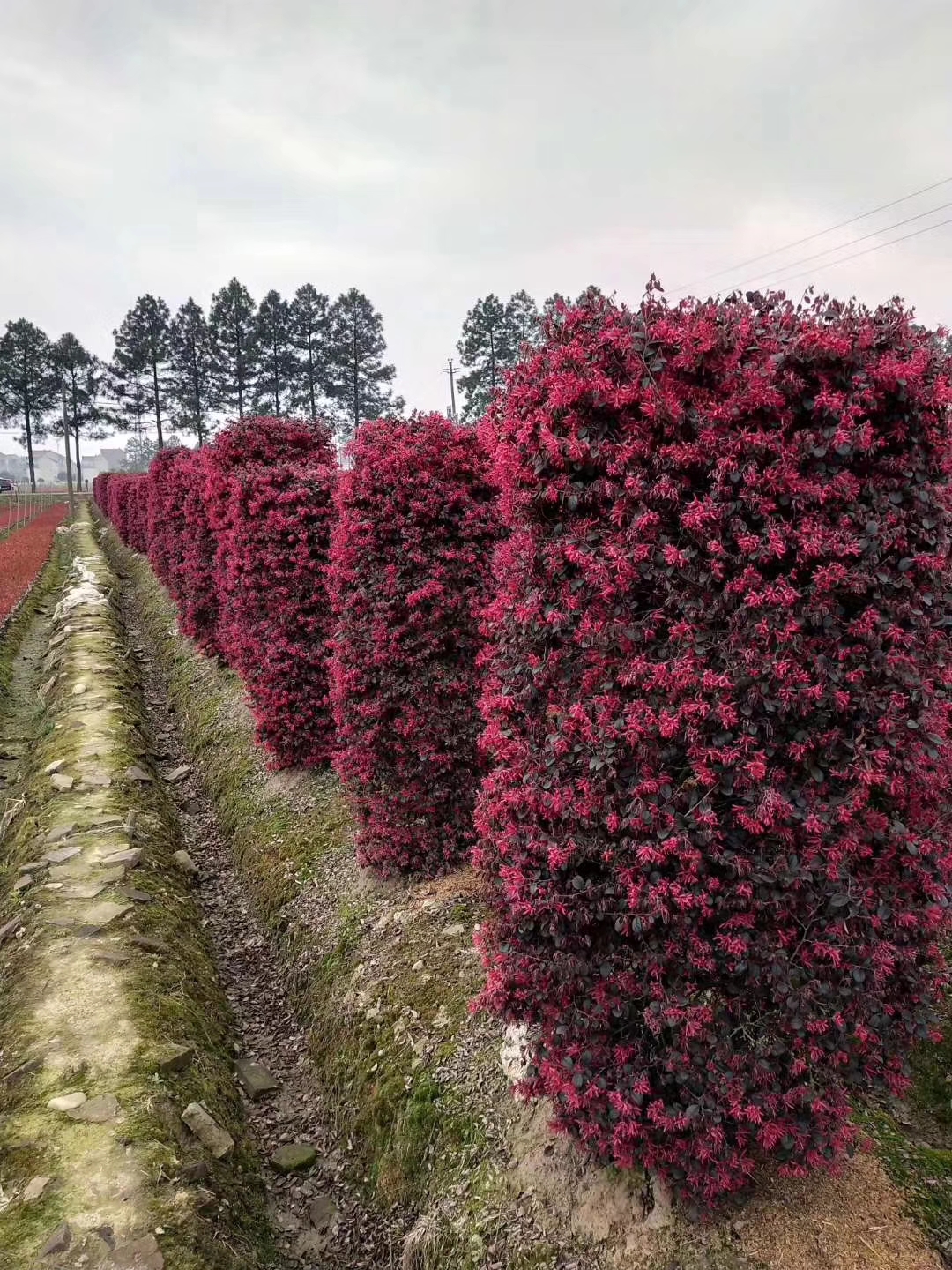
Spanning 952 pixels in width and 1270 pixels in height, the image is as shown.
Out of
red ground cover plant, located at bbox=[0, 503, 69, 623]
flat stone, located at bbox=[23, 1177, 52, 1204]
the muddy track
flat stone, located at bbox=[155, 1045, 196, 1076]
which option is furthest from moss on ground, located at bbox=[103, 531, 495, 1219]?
red ground cover plant, located at bbox=[0, 503, 69, 623]

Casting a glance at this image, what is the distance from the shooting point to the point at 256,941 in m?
6.28

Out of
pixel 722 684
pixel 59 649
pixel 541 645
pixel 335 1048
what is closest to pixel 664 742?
pixel 722 684

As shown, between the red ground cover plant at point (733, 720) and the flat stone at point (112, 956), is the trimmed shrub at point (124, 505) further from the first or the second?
the red ground cover plant at point (733, 720)

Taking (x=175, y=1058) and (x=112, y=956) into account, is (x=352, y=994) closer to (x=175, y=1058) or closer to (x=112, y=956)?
(x=175, y=1058)

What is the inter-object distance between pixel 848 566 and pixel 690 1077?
1899 millimetres

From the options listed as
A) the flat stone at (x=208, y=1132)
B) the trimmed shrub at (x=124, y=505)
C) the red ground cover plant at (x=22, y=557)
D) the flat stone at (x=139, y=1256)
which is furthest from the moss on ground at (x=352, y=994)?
the trimmed shrub at (x=124, y=505)

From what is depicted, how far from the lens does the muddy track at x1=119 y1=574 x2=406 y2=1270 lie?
3.83 m

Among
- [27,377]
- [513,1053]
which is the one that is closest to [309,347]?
[27,377]

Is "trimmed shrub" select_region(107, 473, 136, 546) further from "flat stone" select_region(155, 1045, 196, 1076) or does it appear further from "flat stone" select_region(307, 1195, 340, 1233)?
"flat stone" select_region(307, 1195, 340, 1233)

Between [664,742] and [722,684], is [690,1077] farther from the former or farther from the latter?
[722,684]

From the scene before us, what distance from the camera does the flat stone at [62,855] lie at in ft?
19.9

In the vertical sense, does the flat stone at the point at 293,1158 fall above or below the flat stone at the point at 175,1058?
below

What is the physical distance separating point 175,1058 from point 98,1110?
0.48m

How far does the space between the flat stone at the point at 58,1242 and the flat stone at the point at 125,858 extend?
311cm
